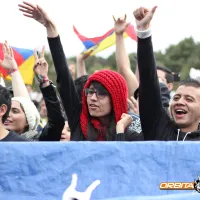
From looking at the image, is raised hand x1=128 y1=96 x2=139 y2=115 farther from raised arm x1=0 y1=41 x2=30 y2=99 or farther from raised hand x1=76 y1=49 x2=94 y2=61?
raised hand x1=76 y1=49 x2=94 y2=61

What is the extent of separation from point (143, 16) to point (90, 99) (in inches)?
26.0

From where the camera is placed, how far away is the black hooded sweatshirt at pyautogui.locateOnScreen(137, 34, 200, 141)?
3873 mm

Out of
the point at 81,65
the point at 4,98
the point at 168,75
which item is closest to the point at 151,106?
the point at 4,98

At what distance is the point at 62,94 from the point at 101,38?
9.34 ft

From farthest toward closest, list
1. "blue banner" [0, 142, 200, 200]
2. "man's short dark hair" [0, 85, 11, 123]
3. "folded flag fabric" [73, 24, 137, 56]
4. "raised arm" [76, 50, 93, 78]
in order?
"folded flag fabric" [73, 24, 137, 56] → "raised arm" [76, 50, 93, 78] → "man's short dark hair" [0, 85, 11, 123] → "blue banner" [0, 142, 200, 200]

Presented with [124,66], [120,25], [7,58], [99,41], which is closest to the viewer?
[120,25]

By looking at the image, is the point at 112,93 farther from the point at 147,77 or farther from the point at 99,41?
the point at 99,41

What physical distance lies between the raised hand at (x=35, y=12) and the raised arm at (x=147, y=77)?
707mm

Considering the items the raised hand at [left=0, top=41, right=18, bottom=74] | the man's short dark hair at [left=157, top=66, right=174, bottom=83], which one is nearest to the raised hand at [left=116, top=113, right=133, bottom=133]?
the raised hand at [left=0, top=41, right=18, bottom=74]

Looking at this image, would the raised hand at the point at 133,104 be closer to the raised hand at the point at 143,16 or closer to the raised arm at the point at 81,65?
the raised hand at the point at 143,16

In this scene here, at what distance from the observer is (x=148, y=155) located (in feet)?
Answer: 9.96

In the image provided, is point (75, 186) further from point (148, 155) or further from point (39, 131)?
point (39, 131)

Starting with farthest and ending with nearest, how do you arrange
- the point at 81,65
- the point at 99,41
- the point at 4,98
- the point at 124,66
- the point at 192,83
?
the point at 99,41
the point at 81,65
the point at 124,66
the point at 192,83
the point at 4,98

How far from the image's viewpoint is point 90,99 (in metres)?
4.19
